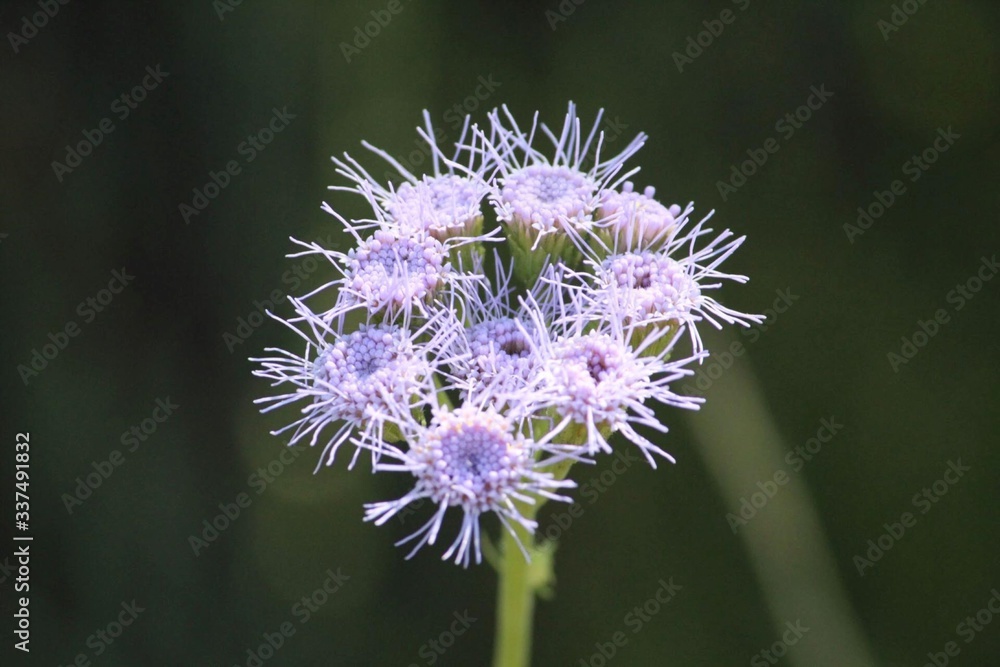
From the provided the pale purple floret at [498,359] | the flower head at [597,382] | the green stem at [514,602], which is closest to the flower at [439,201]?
the pale purple floret at [498,359]

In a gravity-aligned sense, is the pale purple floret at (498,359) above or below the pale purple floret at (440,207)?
below

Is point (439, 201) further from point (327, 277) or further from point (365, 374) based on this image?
point (327, 277)

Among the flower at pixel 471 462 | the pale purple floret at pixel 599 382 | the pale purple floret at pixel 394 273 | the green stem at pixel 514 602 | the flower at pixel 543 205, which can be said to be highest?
the flower at pixel 543 205

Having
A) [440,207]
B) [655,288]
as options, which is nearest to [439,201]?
[440,207]

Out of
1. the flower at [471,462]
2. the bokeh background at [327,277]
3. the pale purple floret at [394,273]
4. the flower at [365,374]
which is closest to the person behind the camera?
the flower at [471,462]

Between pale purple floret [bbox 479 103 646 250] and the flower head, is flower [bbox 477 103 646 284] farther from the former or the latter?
the flower head

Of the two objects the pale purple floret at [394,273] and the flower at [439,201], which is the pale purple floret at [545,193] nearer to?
the flower at [439,201]

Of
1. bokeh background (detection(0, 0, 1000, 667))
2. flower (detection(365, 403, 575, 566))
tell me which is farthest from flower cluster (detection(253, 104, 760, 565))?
bokeh background (detection(0, 0, 1000, 667))

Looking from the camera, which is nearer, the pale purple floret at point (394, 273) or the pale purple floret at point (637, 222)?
the pale purple floret at point (394, 273)
